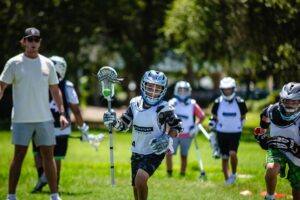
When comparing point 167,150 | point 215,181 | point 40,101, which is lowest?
point 215,181

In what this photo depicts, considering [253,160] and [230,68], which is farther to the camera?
[230,68]

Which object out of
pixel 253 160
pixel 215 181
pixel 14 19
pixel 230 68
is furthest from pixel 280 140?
pixel 230 68

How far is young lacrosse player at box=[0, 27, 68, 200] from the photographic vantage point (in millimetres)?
8062

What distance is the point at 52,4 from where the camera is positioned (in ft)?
86.6

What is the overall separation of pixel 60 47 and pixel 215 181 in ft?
56.1

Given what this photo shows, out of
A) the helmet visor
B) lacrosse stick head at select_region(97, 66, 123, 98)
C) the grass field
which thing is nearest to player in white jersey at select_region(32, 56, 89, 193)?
the grass field

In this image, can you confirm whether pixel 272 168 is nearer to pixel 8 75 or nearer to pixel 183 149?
pixel 8 75

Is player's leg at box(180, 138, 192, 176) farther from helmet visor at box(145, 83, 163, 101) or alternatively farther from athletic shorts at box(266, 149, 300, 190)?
helmet visor at box(145, 83, 163, 101)

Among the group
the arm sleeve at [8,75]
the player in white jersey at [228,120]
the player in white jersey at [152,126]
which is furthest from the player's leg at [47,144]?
the player in white jersey at [228,120]

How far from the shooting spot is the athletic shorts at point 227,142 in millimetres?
11609

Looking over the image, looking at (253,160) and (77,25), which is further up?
(77,25)

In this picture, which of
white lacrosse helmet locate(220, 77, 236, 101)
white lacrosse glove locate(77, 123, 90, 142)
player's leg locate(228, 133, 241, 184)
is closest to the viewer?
white lacrosse glove locate(77, 123, 90, 142)

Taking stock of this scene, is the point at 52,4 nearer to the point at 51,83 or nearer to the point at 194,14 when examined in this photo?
the point at 194,14

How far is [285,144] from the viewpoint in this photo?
7.83 meters
